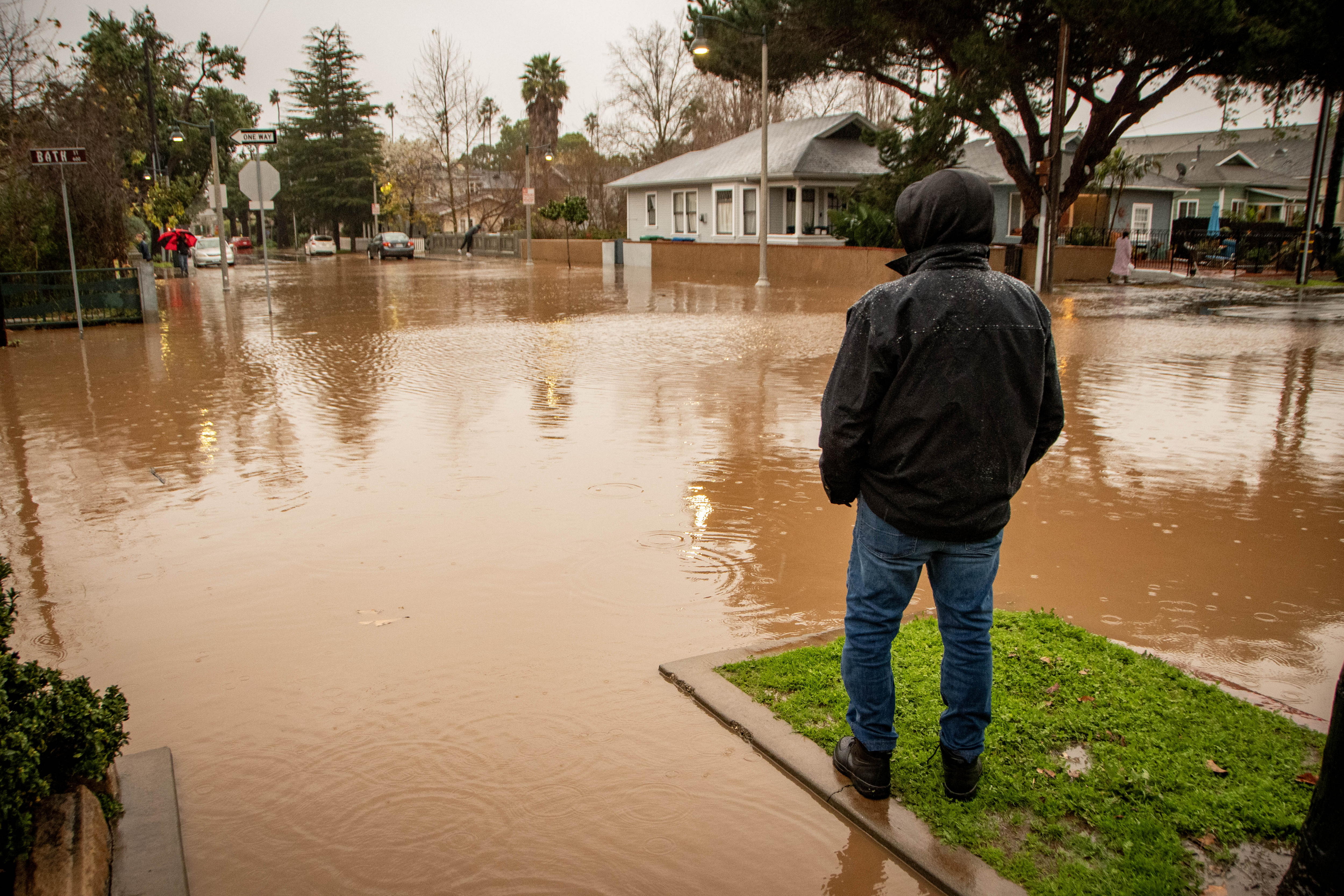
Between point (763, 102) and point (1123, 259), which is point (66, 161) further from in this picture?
point (1123, 259)

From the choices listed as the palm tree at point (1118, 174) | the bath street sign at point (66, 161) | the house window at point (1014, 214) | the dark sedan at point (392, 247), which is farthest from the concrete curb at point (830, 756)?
the dark sedan at point (392, 247)

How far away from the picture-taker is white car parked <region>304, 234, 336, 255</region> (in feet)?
201

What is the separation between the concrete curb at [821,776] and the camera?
2.83m

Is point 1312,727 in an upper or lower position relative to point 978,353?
lower

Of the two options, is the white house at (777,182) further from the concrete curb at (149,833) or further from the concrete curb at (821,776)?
the concrete curb at (149,833)

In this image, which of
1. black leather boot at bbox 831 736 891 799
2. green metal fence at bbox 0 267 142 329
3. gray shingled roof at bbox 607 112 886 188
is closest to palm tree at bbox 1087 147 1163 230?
gray shingled roof at bbox 607 112 886 188

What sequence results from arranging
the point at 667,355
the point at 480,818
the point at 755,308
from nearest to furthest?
the point at 480,818 → the point at 667,355 → the point at 755,308

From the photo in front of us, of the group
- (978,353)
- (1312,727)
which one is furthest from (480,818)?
(1312,727)

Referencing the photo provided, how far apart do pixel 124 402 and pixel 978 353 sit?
1011 cm

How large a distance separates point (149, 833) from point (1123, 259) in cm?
3016

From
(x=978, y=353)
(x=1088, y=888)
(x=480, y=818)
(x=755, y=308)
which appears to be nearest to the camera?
(x=1088, y=888)

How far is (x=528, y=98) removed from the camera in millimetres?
71375

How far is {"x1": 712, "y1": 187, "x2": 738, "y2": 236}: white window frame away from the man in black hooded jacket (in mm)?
35194

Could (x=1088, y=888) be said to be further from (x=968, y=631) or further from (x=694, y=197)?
(x=694, y=197)
